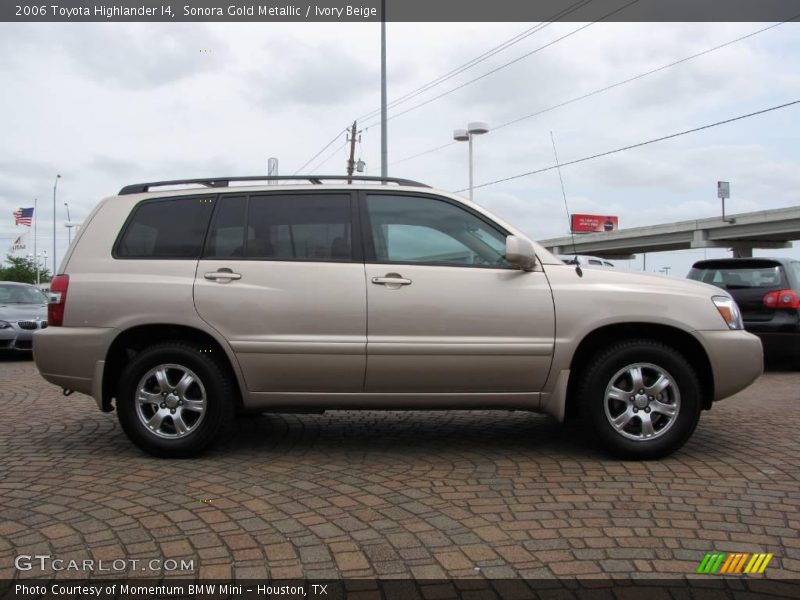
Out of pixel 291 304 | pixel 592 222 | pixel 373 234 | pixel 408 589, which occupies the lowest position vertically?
pixel 408 589

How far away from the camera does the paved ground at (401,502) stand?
292cm

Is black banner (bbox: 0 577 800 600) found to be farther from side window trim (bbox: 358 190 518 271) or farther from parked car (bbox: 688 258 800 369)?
parked car (bbox: 688 258 800 369)

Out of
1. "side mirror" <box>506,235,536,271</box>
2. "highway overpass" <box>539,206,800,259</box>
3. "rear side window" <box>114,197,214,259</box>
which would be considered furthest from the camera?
"highway overpass" <box>539,206,800,259</box>

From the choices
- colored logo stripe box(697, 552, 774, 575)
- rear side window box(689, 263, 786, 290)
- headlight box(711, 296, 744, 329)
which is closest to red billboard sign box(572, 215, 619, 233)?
rear side window box(689, 263, 786, 290)

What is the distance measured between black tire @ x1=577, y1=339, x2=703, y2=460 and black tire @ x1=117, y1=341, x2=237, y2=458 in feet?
7.78

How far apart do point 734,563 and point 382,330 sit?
91.6 inches

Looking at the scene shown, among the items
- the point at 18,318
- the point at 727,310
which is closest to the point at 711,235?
the point at 18,318

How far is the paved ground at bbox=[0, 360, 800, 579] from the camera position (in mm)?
2924

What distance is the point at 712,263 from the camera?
9.47 metres

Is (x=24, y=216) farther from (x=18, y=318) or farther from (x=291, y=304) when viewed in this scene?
(x=291, y=304)

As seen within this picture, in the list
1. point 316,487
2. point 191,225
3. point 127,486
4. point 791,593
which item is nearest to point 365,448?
point 316,487

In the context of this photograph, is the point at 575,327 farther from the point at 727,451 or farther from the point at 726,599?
the point at 726,599

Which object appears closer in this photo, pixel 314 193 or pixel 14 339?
pixel 314 193

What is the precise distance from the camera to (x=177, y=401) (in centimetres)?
447
